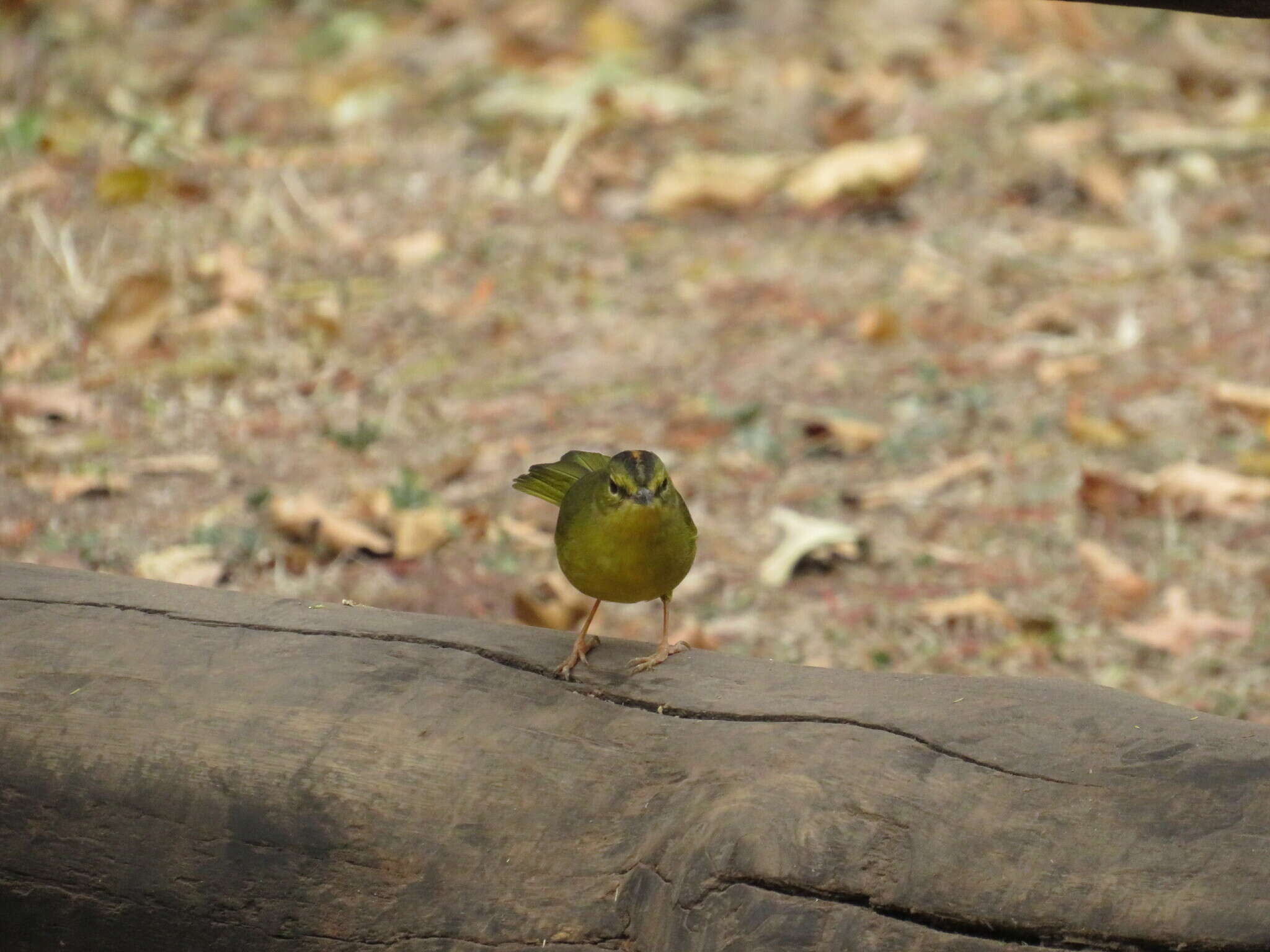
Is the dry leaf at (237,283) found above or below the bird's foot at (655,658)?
above

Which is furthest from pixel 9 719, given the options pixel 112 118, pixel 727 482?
pixel 112 118

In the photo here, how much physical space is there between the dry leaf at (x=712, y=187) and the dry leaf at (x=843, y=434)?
259cm

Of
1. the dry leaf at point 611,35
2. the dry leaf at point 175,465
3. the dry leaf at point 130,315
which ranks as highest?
the dry leaf at point 611,35

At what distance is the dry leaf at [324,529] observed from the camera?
4750 millimetres

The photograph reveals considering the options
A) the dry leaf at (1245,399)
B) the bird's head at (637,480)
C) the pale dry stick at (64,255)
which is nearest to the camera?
the bird's head at (637,480)

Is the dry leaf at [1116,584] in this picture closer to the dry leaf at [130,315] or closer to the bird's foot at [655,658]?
the bird's foot at [655,658]

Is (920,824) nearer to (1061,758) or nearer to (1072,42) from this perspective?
(1061,758)

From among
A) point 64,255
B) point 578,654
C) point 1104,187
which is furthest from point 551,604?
point 1104,187

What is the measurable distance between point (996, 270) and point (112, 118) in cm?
472

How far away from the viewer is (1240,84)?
30.3ft

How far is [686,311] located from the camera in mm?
7035

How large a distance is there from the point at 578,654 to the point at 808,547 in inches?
81.5

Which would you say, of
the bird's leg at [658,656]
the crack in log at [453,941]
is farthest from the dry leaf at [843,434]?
the crack in log at [453,941]

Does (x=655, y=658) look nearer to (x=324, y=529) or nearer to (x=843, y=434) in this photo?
(x=324, y=529)
